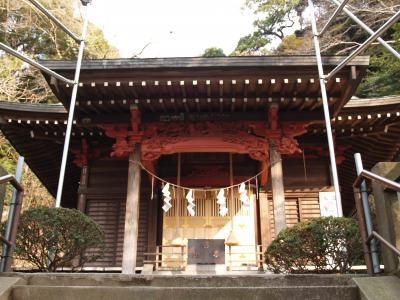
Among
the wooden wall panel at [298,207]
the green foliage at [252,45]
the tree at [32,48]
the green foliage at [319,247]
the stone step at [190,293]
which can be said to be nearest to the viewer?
the stone step at [190,293]

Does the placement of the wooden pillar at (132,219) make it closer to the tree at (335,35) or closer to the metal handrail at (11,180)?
the metal handrail at (11,180)

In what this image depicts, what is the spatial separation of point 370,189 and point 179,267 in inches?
241

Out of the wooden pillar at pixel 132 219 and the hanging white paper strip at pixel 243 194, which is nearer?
the wooden pillar at pixel 132 219

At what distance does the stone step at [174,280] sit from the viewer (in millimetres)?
3600

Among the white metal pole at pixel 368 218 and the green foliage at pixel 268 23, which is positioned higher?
the green foliage at pixel 268 23

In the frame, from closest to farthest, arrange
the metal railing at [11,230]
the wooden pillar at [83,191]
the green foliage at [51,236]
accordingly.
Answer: the metal railing at [11,230] < the green foliage at [51,236] < the wooden pillar at [83,191]

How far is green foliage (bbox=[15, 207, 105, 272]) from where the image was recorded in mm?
4883

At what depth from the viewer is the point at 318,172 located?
1021 cm

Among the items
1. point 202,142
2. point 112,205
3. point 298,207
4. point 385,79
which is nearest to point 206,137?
point 202,142

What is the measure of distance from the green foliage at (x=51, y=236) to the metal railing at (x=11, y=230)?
694mm

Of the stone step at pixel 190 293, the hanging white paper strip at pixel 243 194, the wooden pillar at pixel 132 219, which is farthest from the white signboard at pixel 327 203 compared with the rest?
the stone step at pixel 190 293

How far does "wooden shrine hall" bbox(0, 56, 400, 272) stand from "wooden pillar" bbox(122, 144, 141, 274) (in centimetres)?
2

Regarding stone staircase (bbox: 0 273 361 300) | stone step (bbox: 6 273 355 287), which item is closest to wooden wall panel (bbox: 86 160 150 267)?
stone step (bbox: 6 273 355 287)

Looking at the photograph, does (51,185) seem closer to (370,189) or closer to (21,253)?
(21,253)
